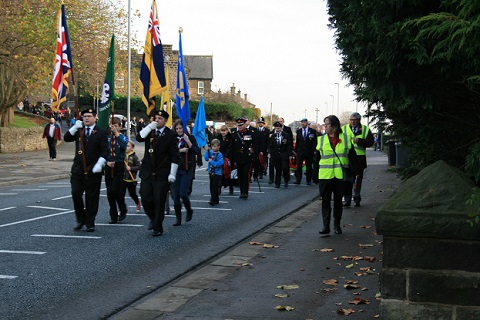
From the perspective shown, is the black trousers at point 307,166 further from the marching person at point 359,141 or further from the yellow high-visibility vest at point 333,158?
the yellow high-visibility vest at point 333,158

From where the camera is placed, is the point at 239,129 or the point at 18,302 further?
the point at 239,129

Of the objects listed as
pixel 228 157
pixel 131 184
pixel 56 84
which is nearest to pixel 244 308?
pixel 131 184

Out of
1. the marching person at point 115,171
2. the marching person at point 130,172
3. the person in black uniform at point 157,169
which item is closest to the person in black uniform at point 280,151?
the marching person at point 130,172

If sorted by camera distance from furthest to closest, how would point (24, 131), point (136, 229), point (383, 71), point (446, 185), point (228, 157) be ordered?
point (24, 131) → point (228, 157) → point (136, 229) → point (383, 71) → point (446, 185)

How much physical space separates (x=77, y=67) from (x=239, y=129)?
15.8 meters

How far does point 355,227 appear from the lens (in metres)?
13.0

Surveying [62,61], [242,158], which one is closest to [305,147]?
[242,158]

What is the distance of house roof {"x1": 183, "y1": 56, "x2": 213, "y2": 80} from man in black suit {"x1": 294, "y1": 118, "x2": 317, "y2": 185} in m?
77.9

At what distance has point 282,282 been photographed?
826 centimetres

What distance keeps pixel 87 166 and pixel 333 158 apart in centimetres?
399

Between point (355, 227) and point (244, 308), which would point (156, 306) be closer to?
point (244, 308)

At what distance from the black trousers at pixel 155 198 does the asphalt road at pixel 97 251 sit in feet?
0.97

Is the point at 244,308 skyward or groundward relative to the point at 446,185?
groundward

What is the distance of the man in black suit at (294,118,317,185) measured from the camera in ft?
77.9
